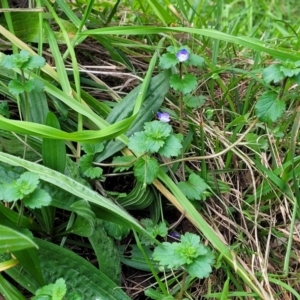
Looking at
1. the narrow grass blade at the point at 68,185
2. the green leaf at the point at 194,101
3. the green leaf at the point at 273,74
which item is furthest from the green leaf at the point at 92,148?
the green leaf at the point at 273,74

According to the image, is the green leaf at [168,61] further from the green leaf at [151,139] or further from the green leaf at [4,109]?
the green leaf at [4,109]

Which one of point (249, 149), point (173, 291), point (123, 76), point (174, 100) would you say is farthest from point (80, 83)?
point (173, 291)

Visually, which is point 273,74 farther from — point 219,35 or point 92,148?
point 92,148

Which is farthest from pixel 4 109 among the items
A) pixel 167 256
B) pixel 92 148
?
pixel 167 256

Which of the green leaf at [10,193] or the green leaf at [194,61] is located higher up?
the green leaf at [194,61]

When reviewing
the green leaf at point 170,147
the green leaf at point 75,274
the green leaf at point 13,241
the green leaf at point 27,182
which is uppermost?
the green leaf at point 170,147

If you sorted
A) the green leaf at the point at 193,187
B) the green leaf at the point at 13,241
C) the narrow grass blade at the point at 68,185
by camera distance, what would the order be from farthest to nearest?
the green leaf at the point at 193,187
the narrow grass blade at the point at 68,185
the green leaf at the point at 13,241
